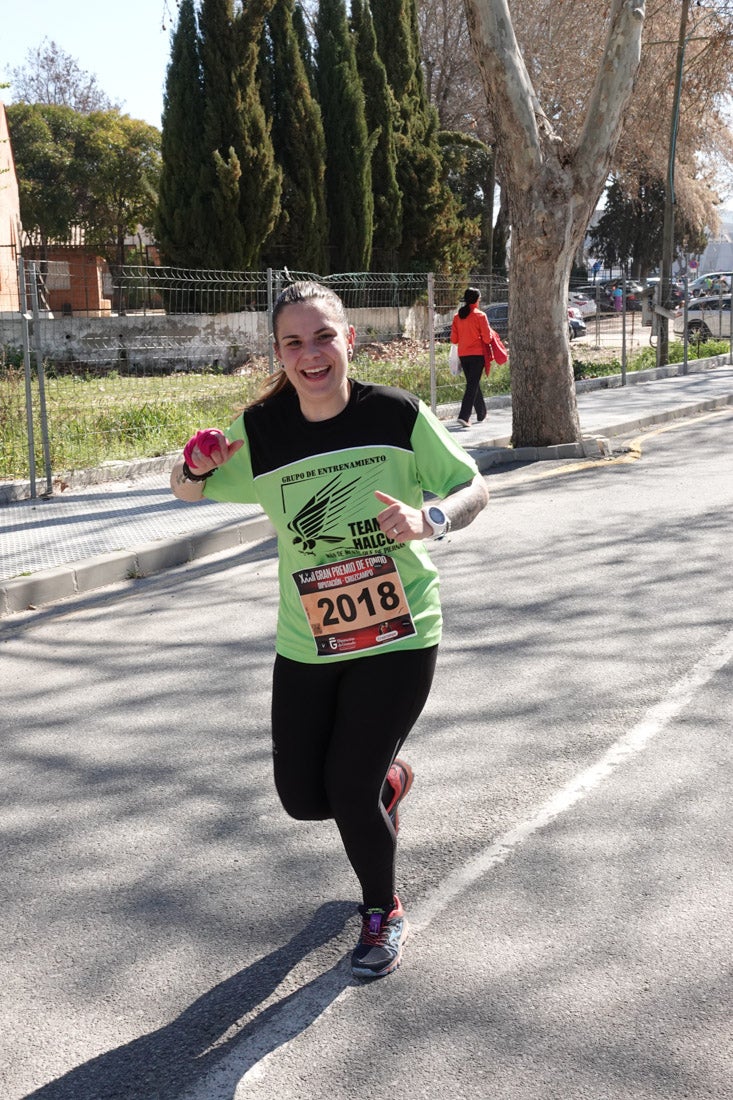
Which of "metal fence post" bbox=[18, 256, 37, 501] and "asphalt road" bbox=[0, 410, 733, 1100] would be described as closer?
"asphalt road" bbox=[0, 410, 733, 1100]

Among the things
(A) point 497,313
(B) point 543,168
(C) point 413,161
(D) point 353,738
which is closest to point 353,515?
(D) point 353,738

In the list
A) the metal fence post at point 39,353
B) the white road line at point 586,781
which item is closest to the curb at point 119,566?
the metal fence post at point 39,353

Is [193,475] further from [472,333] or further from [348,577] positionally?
[472,333]

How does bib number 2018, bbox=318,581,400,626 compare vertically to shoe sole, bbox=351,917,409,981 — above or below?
above

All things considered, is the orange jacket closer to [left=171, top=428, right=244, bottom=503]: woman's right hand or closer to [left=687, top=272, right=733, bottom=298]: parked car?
[left=171, top=428, right=244, bottom=503]: woman's right hand

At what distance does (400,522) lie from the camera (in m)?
2.99

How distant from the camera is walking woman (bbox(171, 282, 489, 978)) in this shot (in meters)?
3.24

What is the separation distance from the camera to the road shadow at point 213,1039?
286cm

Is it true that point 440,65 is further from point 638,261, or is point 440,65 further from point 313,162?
point 638,261

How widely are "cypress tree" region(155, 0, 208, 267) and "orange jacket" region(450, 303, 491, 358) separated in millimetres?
12301

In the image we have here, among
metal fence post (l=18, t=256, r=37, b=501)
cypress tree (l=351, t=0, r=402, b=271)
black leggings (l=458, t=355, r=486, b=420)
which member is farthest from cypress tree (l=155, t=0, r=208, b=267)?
metal fence post (l=18, t=256, r=37, b=501)

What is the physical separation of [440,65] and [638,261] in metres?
24.5

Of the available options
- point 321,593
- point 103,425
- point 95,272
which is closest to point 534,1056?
point 321,593

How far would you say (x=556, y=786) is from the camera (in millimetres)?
4598
